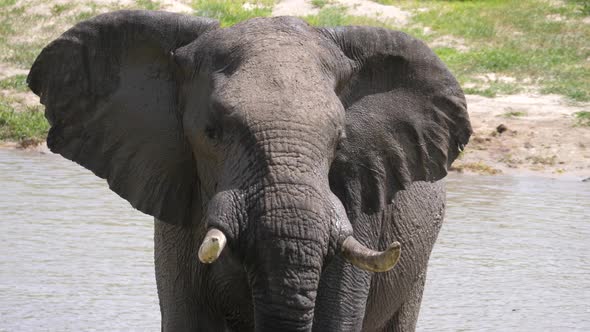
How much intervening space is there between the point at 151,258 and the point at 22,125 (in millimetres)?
5226

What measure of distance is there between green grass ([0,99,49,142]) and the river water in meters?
1.24

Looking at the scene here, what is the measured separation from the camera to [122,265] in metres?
9.26

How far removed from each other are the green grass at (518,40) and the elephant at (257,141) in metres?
10.5

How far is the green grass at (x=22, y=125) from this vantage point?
46.4ft

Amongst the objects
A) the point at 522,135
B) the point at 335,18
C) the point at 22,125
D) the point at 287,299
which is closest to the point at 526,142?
the point at 522,135

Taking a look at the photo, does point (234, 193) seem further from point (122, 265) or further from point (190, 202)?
point (122, 265)

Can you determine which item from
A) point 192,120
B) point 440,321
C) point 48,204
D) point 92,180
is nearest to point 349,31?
point 192,120

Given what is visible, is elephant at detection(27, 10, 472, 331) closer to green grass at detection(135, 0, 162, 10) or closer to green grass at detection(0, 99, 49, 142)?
green grass at detection(0, 99, 49, 142)

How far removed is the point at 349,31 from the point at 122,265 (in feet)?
15.7

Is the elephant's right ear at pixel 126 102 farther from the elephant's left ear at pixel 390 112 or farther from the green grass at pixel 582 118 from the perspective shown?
the green grass at pixel 582 118

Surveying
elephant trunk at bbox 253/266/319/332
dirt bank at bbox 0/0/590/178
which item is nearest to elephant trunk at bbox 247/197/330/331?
elephant trunk at bbox 253/266/319/332

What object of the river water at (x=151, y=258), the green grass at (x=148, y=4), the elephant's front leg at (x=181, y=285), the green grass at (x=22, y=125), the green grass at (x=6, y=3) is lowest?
the green grass at (x=6, y=3)

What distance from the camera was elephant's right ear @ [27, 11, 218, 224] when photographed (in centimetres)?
480

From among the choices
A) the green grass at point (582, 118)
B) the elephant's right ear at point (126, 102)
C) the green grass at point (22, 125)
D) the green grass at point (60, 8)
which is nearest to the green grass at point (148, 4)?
the green grass at point (60, 8)
